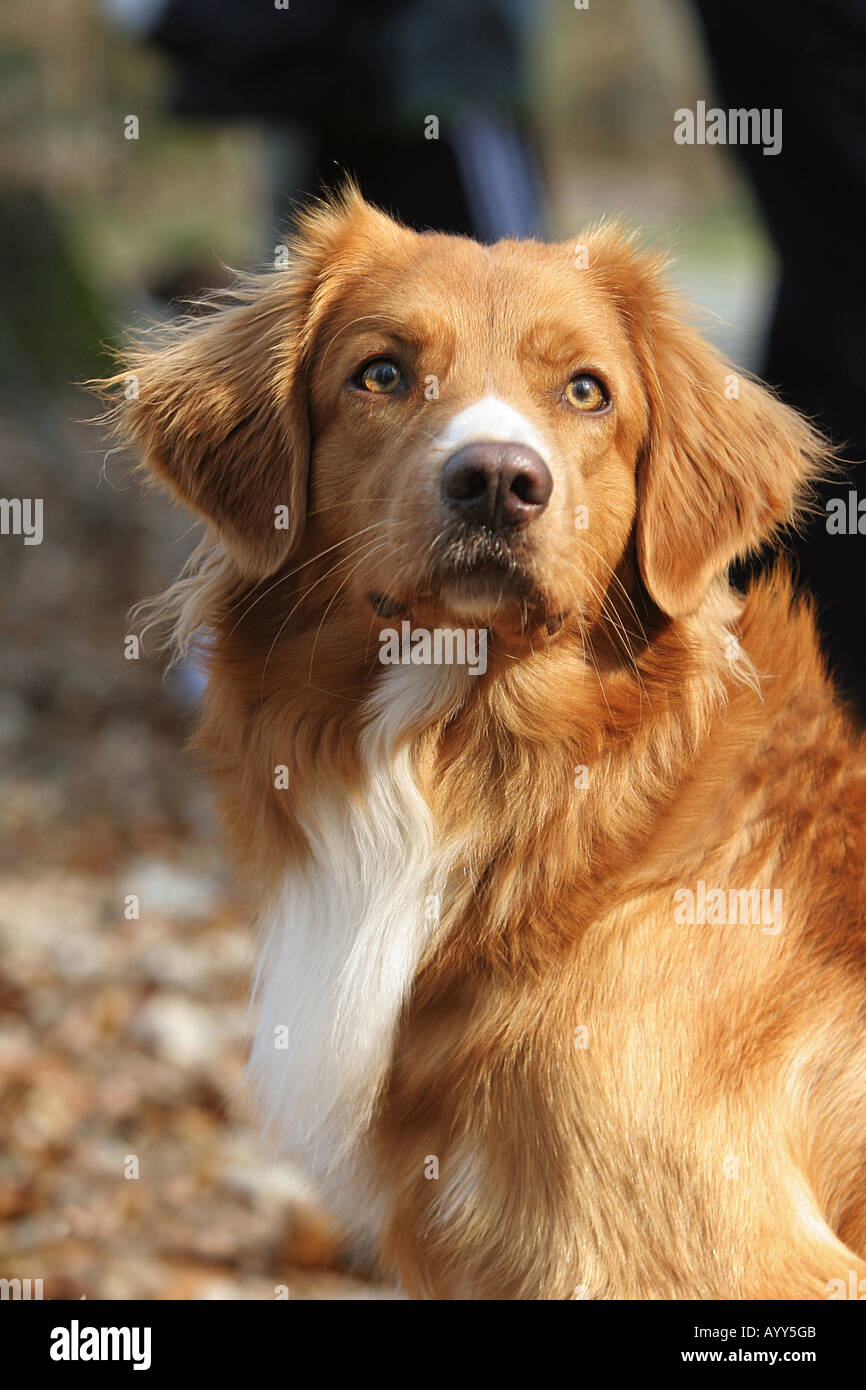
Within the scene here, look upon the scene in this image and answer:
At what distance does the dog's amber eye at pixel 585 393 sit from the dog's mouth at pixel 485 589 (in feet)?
1.66

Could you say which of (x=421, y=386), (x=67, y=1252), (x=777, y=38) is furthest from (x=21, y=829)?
(x=777, y=38)

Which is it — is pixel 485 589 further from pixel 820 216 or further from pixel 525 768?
pixel 820 216

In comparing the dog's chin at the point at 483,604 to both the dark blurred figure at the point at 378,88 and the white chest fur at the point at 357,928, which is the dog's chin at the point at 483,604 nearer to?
the white chest fur at the point at 357,928

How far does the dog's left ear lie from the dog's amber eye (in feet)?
0.66

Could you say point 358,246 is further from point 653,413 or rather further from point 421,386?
point 653,413

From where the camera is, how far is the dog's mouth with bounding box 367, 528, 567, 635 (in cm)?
283

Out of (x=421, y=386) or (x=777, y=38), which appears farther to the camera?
(x=777, y=38)

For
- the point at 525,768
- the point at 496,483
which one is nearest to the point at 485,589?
the point at 496,483

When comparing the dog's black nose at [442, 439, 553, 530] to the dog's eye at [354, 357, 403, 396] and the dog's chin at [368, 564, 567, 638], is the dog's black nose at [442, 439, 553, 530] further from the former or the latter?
the dog's eye at [354, 357, 403, 396]

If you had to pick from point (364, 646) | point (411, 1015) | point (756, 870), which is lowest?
point (411, 1015)

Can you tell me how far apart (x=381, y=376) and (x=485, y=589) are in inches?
24.4

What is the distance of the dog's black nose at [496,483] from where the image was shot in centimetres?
274

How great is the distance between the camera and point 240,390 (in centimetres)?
332

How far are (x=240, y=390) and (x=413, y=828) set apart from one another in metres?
1.19
